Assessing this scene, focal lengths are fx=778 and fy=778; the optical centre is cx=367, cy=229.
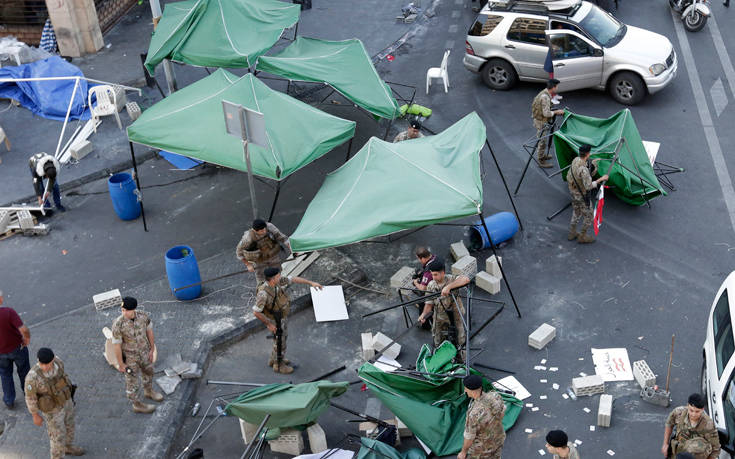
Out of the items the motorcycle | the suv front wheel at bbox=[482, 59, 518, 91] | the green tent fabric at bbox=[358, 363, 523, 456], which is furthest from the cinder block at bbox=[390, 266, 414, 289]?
the motorcycle

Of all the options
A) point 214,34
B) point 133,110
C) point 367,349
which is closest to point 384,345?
point 367,349

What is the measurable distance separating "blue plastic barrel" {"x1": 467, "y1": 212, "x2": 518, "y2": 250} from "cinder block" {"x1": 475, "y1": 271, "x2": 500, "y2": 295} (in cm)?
91

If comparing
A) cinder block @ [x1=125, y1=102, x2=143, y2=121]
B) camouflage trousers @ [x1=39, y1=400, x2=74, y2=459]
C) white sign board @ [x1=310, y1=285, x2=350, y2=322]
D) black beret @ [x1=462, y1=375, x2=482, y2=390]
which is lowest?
white sign board @ [x1=310, y1=285, x2=350, y2=322]

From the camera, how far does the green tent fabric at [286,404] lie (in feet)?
28.8

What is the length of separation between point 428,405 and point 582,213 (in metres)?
4.93

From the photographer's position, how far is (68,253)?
13211 millimetres

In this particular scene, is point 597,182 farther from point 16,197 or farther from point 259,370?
point 16,197

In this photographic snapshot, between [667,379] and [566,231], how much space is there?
3771 mm

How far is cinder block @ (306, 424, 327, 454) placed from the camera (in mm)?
9086

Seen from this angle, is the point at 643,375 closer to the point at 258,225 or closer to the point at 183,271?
the point at 258,225

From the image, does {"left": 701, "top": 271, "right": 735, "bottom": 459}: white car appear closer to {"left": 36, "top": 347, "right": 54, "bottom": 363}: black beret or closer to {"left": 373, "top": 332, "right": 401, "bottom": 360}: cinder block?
{"left": 373, "top": 332, "right": 401, "bottom": 360}: cinder block

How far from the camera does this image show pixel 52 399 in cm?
871

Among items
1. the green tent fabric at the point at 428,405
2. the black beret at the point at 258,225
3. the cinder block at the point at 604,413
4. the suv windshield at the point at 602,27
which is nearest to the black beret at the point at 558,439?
the green tent fabric at the point at 428,405

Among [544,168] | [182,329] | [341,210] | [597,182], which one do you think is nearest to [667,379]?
[597,182]
